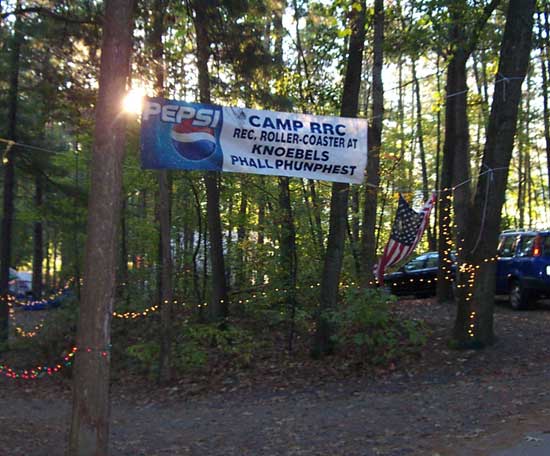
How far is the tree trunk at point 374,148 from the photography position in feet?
42.4

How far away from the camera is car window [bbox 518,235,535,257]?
14.4 m

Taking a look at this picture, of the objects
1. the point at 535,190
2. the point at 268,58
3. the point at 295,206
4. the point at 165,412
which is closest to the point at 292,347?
the point at 165,412

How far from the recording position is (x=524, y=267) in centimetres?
1438

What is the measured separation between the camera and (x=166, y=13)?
34.5 feet

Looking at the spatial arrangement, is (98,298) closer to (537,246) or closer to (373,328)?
(373,328)

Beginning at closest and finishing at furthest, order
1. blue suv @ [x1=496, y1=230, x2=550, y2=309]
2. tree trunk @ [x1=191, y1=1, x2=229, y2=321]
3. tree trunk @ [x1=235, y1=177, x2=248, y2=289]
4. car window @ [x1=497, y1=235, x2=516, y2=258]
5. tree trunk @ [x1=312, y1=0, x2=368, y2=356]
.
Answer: tree trunk @ [x1=312, y1=0, x2=368, y2=356]
tree trunk @ [x1=191, y1=1, x2=229, y2=321]
blue suv @ [x1=496, y1=230, x2=550, y2=309]
car window @ [x1=497, y1=235, x2=516, y2=258]
tree trunk @ [x1=235, y1=177, x2=248, y2=289]

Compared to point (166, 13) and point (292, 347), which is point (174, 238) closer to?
point (292, 347)

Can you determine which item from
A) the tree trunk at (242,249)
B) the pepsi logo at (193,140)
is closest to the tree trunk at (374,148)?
the tree trunk at (242,249)

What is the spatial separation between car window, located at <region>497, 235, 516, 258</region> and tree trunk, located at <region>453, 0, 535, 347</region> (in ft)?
15.3

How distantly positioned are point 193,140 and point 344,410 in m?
4.53

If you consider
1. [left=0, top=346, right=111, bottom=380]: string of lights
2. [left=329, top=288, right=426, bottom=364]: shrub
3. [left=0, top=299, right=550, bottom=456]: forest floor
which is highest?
[left=329, top=288, right=426, bottom=364]: shrub

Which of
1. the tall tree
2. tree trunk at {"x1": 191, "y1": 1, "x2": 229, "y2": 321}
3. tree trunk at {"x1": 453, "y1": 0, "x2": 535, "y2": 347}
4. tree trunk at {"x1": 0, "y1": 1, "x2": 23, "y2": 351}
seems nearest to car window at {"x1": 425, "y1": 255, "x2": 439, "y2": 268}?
the tall tree

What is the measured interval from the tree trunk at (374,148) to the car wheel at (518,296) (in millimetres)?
3875

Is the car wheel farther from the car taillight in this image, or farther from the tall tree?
the tall tree
